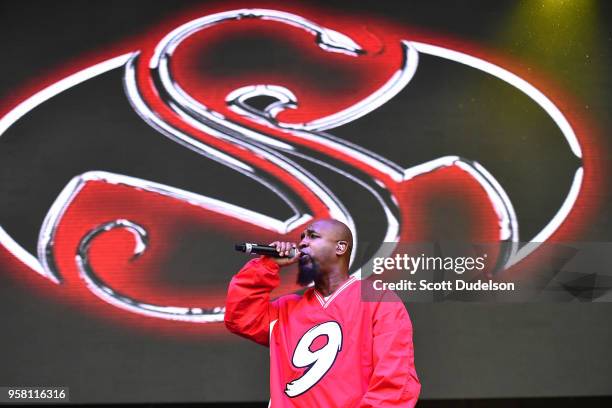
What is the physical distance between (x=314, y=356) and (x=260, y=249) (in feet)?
1.33

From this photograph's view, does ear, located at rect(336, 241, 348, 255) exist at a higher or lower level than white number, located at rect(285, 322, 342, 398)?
higher

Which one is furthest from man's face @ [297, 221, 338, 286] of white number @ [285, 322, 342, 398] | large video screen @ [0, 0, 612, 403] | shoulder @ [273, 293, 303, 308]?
large video screen @ [0, 0, 612, 403]

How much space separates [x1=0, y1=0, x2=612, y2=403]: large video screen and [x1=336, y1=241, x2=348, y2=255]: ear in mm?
1067

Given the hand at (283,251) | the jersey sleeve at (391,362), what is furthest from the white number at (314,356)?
the hand at (283,251)

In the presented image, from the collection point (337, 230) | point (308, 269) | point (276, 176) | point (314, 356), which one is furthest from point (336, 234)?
point (276, 176)

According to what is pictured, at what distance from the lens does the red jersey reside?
2.74m

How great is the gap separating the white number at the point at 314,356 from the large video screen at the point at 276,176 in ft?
3.86

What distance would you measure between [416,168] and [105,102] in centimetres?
155

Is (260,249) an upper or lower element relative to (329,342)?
upper

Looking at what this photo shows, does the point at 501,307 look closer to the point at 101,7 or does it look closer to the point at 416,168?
the point at 416,168

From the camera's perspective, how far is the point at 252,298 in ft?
9.74

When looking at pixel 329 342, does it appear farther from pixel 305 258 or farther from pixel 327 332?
pixel 305 258

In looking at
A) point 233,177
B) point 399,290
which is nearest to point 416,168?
point 399,290

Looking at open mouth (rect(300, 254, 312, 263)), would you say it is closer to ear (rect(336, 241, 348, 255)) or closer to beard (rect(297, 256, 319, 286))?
beard (rect(297, 256, 319, 286))
